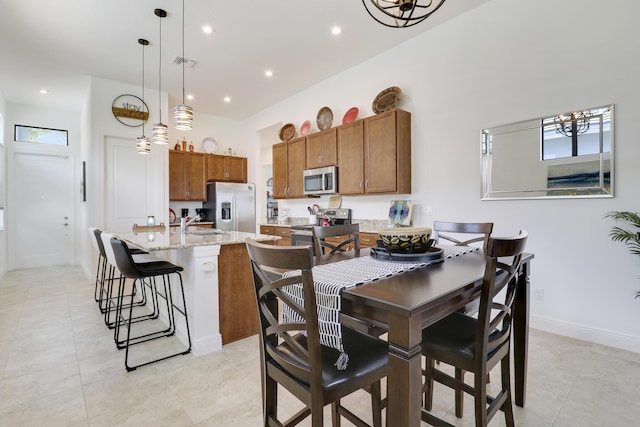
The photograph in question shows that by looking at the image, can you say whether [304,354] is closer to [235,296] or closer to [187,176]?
[235,296]

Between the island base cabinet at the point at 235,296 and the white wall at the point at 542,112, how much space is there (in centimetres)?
220

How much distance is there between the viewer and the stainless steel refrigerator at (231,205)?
20.2ft

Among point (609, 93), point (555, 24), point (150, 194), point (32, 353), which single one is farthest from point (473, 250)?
point (150, 194)

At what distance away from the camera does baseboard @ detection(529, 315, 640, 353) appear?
7.85 feet

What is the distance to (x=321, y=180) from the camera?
15.0 ft

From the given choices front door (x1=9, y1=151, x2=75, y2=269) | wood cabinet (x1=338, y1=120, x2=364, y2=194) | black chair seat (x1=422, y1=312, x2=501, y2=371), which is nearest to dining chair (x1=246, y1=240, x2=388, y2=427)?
black chair seat (x1=422, y1=312, x2=501, y2=371)

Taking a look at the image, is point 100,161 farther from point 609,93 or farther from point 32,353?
point 609,93

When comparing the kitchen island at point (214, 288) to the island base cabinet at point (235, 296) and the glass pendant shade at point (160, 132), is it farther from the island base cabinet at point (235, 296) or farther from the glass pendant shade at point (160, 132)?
the glass pendant shade at point (160, 132)

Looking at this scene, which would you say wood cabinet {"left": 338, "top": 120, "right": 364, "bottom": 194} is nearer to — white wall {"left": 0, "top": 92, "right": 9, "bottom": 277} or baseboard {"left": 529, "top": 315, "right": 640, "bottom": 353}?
baseboard {"left": 529, "top": 315, "right": 640, "bottom": 353}

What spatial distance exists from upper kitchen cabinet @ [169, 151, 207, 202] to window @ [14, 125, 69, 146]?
8.20 ft

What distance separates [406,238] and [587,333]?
2.26 metres

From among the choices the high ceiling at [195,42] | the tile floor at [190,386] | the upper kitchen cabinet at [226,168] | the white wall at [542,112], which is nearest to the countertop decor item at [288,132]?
the high ceiling at [195,42]

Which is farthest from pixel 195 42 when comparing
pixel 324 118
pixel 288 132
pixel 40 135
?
pixel 40 135

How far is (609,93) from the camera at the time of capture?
2.45 m
